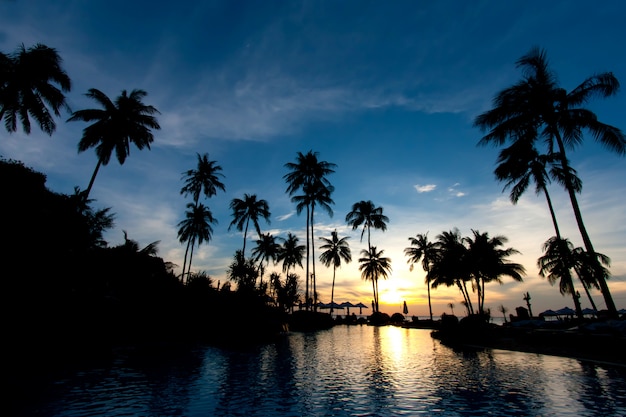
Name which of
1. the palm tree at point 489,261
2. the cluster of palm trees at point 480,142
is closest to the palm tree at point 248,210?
the cluster of palm trees at point 480,142

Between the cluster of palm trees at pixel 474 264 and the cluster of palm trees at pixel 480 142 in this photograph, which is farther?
the cluster of palm trees at pixel 474 264

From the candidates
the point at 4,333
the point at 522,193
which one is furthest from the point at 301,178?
the point at 4,333

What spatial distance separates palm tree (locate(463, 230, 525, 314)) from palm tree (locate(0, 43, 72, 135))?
4107 cm

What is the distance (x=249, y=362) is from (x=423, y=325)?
3342cm

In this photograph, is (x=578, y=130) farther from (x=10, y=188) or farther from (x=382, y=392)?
Result: (x=10, y=188)

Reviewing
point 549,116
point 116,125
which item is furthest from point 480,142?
point 116,125

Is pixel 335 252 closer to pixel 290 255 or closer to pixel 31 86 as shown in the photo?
pixel 290 255

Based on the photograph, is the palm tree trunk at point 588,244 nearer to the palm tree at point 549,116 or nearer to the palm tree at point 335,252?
the palm tree at point 549,116

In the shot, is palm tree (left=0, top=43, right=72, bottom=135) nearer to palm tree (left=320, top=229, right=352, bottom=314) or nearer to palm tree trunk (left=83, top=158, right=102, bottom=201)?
palm tree trunk (left=83, top=158, right=102, bottom=201)

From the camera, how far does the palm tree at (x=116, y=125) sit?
26.1 metres

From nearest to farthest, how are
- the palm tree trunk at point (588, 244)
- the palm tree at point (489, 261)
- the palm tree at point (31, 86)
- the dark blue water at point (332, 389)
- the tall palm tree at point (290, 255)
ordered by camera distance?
the dark blue water at point (332, 389) → the palm tree trunk at point (588, 244) → the palm tree at point (31, 86) → the palm tree at point (489, 261) → the tall palm tree at point (290, 255)

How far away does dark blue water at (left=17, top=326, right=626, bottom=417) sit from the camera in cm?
632

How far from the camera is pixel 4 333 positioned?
39.2ft

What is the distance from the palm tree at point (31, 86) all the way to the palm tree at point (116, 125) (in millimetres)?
2986
